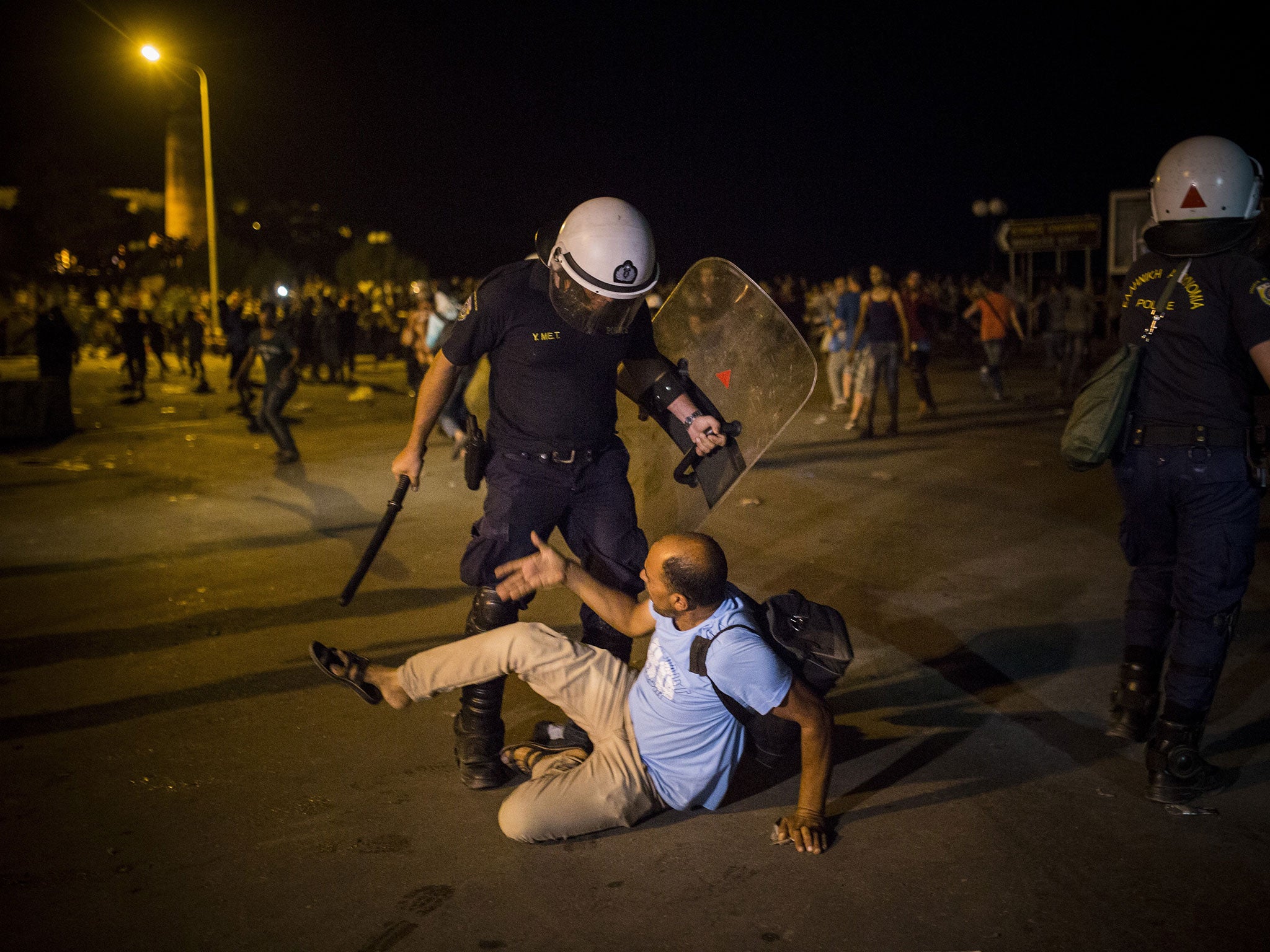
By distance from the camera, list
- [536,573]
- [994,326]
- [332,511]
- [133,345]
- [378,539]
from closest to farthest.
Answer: [536,573] → [378,539] → [332,511] → [994,326] → [133,345]

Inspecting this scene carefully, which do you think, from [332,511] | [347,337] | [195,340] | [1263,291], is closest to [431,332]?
[332,511]

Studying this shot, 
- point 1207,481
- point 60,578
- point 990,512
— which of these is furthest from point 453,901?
point 990,512

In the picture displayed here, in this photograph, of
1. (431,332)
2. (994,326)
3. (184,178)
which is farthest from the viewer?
(184,178)

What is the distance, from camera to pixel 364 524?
306 inches

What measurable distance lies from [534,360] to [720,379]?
0.94 m

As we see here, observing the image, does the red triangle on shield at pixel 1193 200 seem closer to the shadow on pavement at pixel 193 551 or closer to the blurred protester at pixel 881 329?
the shadow on pavement at pixel 193 551

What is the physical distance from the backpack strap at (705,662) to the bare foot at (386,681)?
1.01 metres

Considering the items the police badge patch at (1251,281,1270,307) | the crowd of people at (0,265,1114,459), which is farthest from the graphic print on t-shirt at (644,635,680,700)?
the police badge patch at (1251,281,1270,307)

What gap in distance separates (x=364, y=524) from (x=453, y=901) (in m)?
5.14

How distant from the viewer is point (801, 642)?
325 cm

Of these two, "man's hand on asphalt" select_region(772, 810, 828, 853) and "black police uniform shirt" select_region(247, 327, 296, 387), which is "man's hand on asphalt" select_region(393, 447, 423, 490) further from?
Answer: "black police uniform shirt" select_region(247, 327, 296, 387)

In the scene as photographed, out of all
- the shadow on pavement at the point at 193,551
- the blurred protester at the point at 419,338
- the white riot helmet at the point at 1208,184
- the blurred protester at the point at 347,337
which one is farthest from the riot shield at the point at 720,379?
the blurred protester at the point at 347,337

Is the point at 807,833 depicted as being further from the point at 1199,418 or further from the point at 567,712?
the point at 1199,418

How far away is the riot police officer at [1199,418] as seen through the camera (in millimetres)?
3422
